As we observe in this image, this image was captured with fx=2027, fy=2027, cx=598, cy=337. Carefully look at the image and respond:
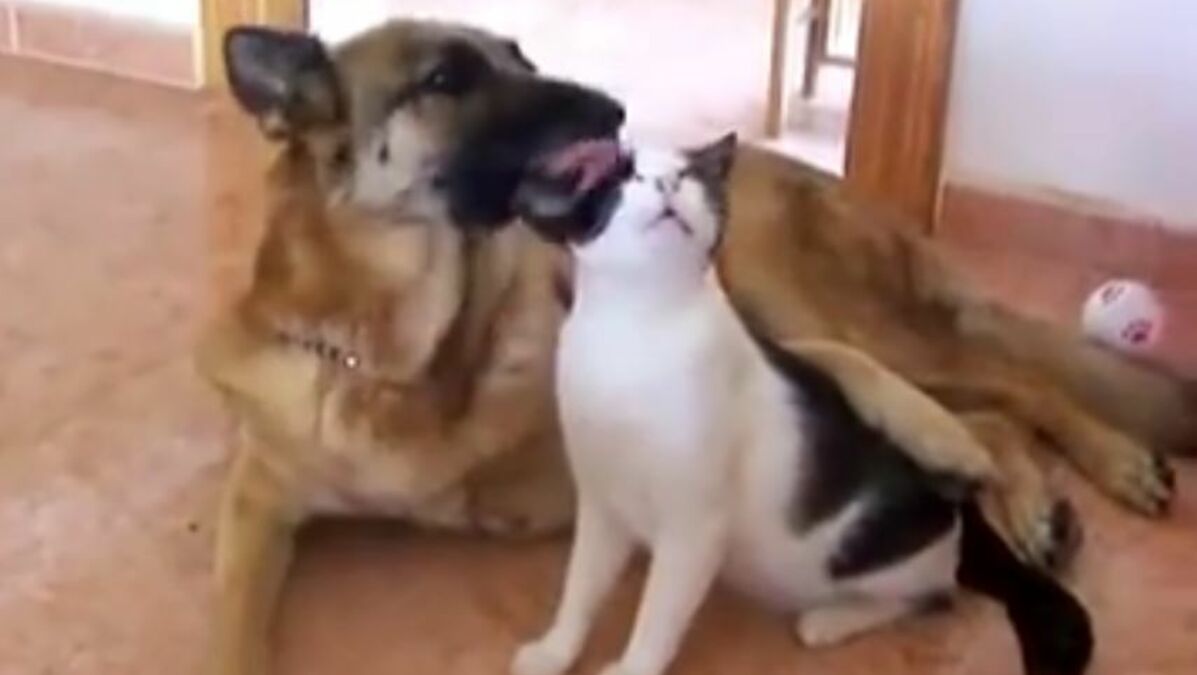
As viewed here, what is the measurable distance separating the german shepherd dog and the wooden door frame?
1.93ft

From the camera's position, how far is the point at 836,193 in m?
2.10

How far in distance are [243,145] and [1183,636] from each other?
1568 millimetres

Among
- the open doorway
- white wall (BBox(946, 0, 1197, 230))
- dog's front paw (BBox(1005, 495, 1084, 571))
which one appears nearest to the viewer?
dog's front paw (BBox(1005, 495, 1084, 571))

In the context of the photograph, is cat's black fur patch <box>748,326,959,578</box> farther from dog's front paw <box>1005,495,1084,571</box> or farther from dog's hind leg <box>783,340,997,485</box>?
dog's front paw <box>1005,495,1084,571</box>

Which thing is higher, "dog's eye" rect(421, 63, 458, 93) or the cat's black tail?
"dog's eye" rect(421, 63, 458, 93)

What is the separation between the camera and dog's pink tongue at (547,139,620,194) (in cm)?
152

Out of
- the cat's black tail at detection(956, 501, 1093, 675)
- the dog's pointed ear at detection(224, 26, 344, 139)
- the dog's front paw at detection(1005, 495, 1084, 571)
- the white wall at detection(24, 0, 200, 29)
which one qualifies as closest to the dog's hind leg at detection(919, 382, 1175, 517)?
the dog's front paw at detection(1005, 495, 1084, 571)

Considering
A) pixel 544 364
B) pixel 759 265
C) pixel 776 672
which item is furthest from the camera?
pixel 759 265

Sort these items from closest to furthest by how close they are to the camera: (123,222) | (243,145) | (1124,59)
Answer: (1124,59), (123,222), (243,145)

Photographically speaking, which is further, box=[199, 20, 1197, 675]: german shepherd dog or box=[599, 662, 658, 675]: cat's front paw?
box=[199, 20, 1197, 675]: german shepherd dog

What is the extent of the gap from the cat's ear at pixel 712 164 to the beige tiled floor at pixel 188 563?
43cm

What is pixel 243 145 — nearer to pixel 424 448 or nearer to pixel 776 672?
pixel 424 448

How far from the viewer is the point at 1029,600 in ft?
Result: 5.64

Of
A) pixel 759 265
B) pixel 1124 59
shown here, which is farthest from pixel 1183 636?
pixel 1124 59
